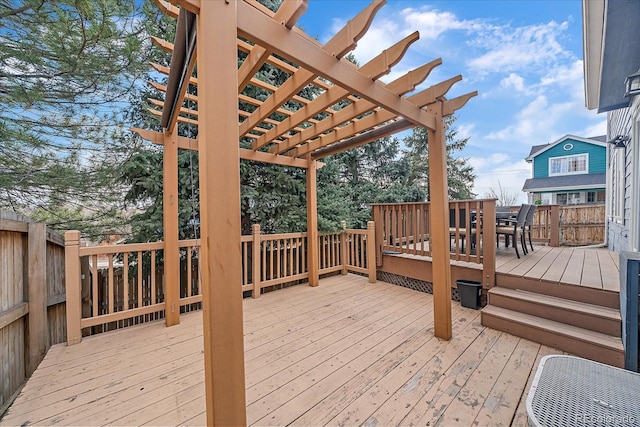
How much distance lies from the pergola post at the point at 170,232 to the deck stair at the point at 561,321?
12.9 ft

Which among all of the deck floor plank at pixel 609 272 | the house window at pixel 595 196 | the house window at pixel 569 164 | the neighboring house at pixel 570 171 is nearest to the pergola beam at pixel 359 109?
the deck floor plank at pixel 609 272

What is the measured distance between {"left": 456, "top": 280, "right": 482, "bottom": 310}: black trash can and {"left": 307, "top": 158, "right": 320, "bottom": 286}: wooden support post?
243 centimetres

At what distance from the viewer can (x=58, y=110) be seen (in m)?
3.36

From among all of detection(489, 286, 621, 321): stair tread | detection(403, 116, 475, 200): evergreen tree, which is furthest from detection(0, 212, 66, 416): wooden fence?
detection(403, 116, 475, 200): evergreen tree

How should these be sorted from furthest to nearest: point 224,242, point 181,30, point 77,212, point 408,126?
point 77,212
point 408,126
point 181,30
point 224,242

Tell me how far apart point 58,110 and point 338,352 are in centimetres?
471

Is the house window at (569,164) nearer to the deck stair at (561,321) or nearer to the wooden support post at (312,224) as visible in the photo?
the deck stair at (561,321)

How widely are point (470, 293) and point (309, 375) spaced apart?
2.76 m

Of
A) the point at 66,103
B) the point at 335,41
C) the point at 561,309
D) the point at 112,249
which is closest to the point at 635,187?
the point at 561,309

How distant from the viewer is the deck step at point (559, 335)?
2295 mm

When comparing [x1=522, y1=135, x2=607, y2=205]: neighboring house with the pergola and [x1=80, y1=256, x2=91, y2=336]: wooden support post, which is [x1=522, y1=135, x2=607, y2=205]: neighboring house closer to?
the pergola

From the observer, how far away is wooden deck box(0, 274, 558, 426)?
5.74ft

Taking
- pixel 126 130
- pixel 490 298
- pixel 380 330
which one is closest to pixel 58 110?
pixel 126 130

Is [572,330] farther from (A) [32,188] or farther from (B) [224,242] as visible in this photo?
(A) [32,188]
